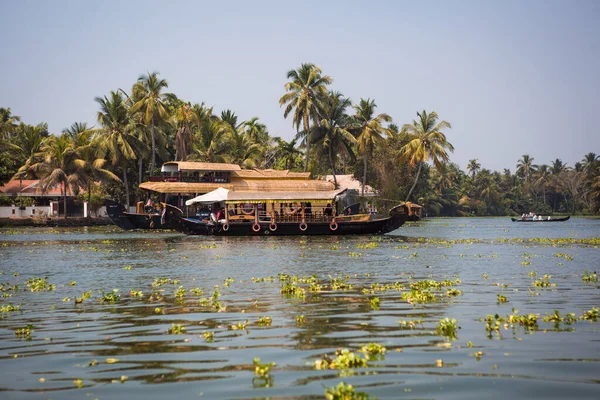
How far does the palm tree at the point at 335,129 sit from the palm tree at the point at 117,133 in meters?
20.4

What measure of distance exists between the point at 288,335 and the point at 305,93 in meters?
64.6

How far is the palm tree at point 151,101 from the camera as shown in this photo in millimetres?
72062

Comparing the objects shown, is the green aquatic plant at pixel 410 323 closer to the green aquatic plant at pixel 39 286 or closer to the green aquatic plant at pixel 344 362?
the green aquatic plant at pixel 344 362

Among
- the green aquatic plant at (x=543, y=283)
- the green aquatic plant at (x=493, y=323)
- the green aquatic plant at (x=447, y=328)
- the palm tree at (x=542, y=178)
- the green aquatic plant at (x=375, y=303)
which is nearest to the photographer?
the green aquatic plant at (x=447, y=328)

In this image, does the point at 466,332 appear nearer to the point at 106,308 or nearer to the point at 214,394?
the point at 214,394

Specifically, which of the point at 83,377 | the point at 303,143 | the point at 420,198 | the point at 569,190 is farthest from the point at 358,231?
the point at 569,190

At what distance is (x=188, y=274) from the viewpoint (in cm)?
2289

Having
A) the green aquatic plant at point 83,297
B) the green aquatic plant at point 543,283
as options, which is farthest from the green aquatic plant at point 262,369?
the green aquatic plant at point 543,283

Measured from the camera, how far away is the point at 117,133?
236ft

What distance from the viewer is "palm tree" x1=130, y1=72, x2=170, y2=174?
236 feet

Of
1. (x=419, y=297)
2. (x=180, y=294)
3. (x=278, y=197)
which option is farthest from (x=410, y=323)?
(x=278, y=197)

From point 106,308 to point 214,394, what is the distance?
26.5 ft

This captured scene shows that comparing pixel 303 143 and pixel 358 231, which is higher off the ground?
pixel 303 143

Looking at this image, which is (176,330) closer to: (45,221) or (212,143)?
(45,221)
